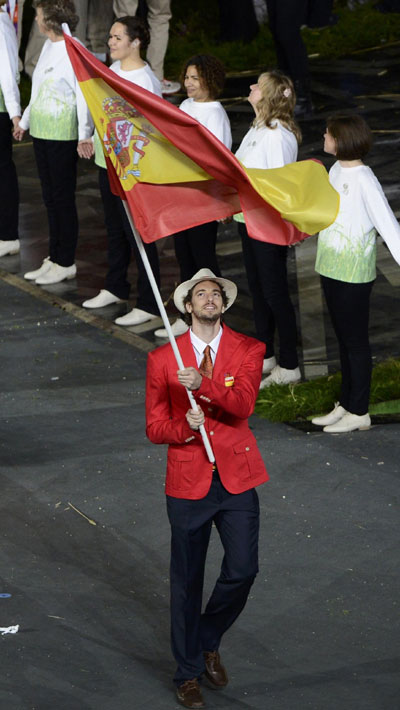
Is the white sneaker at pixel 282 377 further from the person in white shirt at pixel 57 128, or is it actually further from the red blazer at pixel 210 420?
the red blazer at pixel 210 420

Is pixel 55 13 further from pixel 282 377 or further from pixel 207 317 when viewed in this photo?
pixel 207 317

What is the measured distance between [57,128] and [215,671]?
19.2 feet

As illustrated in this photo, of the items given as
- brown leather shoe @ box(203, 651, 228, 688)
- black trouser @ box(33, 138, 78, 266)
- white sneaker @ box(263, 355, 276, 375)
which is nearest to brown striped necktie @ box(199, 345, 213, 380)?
brown leather shoe @ box(203, 651, 228, 688)

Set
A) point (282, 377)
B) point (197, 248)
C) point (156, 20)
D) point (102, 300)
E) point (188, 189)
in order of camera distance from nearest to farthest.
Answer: point (188, 189) < point (282, 377) < point (197, 248) < point (102, 300) < point (156, 20)

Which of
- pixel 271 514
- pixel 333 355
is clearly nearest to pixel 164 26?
pixel 333 355

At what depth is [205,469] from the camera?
5648mm

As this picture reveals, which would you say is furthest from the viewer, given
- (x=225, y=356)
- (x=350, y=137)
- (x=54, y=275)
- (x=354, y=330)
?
(x=54, y=275)

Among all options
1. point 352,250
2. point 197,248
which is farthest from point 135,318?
point 352,250

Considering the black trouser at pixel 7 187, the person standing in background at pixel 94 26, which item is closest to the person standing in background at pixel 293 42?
the person standing in background at pixel 94 26

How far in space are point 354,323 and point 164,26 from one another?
8.72 metres

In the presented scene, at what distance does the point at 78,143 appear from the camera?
34.2 ft

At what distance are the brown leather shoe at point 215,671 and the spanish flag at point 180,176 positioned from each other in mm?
1885

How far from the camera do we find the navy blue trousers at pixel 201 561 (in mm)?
5645

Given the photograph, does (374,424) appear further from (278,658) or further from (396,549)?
(278,658)
